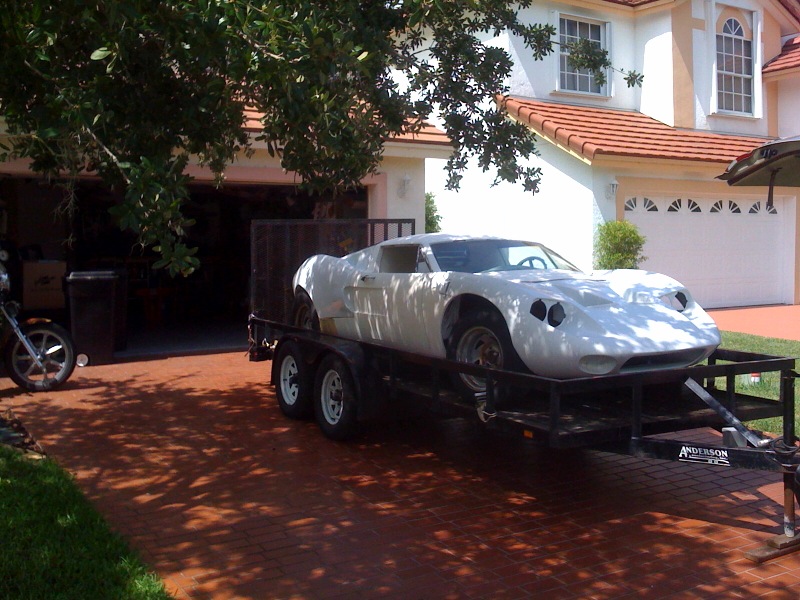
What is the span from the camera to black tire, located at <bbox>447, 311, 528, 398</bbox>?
5781mm

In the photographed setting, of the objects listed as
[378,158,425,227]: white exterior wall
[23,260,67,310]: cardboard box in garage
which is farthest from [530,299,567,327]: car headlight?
[23,260,67,310]: cardboard box in garage

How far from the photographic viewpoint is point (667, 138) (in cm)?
1731

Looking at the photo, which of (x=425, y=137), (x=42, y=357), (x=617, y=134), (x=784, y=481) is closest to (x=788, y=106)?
(x=617, y=134)

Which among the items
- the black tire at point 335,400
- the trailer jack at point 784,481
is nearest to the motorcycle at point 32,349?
the black tire at point 335,400

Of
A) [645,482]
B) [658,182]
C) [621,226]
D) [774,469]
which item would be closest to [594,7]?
[658,182]

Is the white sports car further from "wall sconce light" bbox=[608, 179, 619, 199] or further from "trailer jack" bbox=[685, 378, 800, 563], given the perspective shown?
"wall sconce light" bbox=[608, 179, 619, 199]

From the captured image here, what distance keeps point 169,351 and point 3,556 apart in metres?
8.13

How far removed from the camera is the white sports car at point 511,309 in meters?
5.54

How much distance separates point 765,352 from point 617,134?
620 cm

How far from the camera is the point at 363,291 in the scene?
7590 millimetres

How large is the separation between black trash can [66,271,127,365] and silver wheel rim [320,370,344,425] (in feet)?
16.5

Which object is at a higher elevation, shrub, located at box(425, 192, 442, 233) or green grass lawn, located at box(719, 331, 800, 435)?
shrub, located at box(425, 192, 442, 233)

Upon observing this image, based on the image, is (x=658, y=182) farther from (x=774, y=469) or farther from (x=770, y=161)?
(x=774, y=469)

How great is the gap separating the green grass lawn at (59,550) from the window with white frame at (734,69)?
17.2 meters
